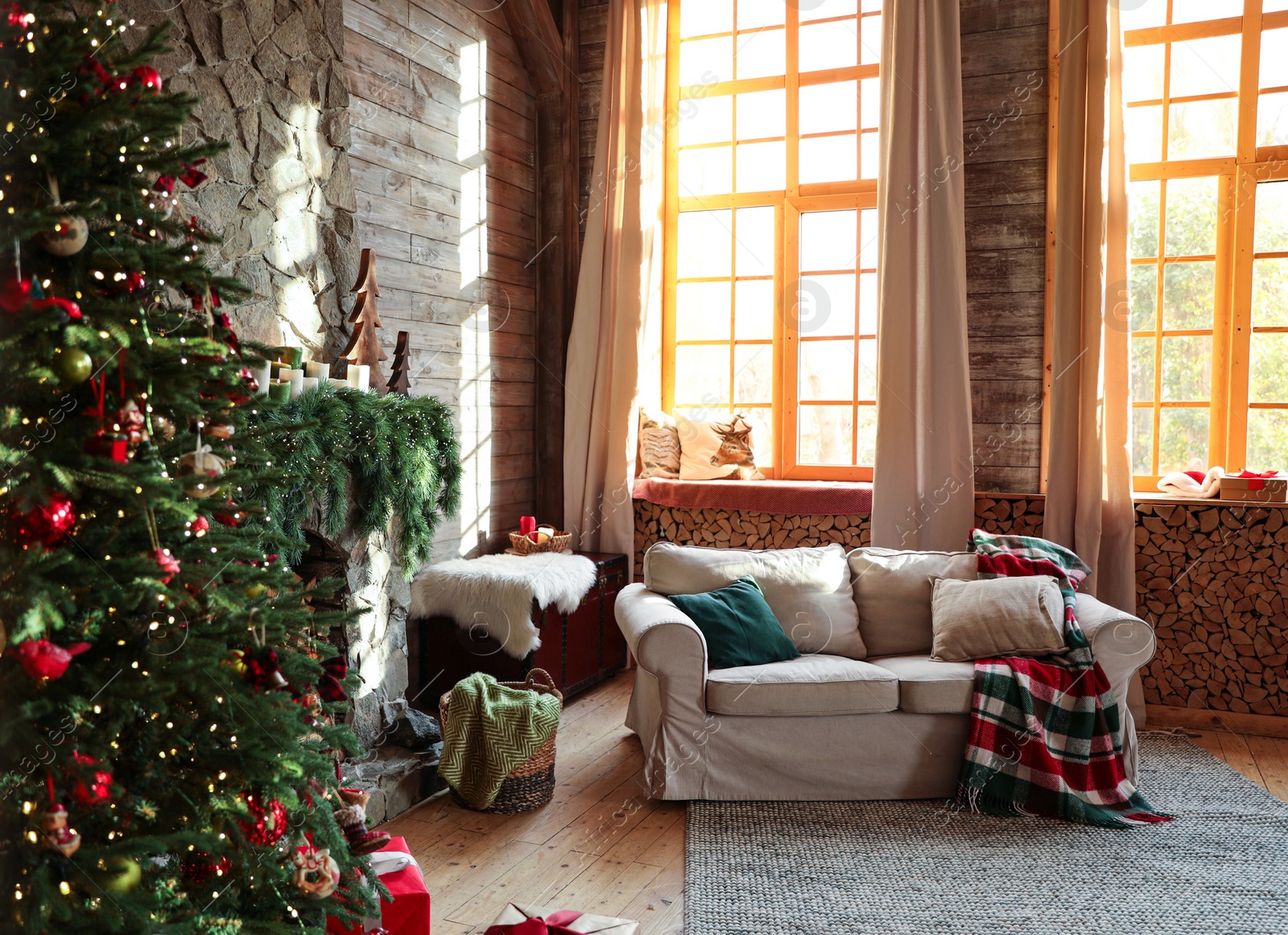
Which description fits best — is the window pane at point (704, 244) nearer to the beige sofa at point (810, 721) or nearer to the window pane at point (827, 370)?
the window pane at point (827, 370)

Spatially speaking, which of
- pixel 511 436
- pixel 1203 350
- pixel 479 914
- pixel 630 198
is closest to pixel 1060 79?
pixel 1203 350

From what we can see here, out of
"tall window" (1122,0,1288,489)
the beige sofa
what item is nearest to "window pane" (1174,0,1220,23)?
"tall window" (1122,0,1288,489)

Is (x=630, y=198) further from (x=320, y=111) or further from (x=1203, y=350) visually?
Result: (x=1203, y=350)

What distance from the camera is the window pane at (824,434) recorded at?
466 centimetres

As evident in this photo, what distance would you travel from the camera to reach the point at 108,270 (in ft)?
4.55

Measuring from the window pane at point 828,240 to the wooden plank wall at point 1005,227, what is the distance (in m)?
0.57

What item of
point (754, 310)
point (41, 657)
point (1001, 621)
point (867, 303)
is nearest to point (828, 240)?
point (867, 303)

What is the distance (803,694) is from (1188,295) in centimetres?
258

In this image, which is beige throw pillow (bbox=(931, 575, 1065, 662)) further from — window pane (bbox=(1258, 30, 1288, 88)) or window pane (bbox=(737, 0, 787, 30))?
window pane (bbox=(737, 0, 787, 30))

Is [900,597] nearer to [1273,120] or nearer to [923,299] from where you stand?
[923,299]

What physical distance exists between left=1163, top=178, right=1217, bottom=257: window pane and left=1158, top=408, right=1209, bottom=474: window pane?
69 cm

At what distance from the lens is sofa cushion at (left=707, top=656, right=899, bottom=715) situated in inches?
119

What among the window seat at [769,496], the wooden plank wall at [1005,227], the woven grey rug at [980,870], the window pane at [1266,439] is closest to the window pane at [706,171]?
the wooden plank wall at [1005,227]

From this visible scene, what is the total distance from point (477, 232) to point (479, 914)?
3038mm
